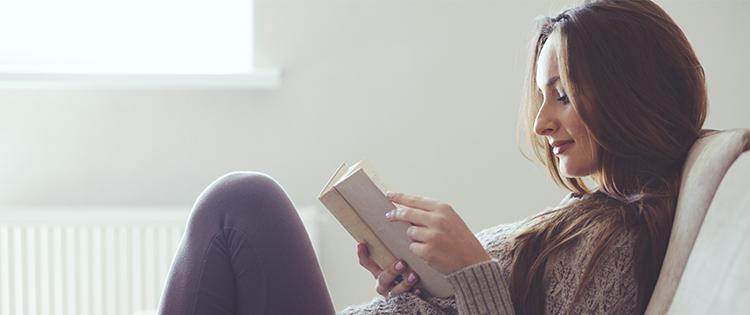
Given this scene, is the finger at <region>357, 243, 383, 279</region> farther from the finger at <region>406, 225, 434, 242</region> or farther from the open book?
the finger at <region>406, 225, 434, 242</region>

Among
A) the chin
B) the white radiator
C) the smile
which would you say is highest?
the smile

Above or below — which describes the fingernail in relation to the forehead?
below

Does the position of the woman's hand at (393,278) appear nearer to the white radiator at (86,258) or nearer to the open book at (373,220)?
the open book at (373,220)

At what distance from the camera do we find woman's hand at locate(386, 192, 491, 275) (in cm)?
131

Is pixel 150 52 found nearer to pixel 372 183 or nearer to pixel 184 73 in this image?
pixel 184 73

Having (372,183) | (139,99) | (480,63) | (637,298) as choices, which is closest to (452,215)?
(372,183)

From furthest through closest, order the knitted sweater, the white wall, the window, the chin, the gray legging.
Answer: the window < the white wall < the gray legging < the chin < the knitted sweater

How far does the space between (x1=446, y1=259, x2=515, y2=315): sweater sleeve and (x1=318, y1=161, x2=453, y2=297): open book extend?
80 mm

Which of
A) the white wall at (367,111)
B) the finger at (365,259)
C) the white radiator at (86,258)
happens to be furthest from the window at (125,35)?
the finger at (365,259)

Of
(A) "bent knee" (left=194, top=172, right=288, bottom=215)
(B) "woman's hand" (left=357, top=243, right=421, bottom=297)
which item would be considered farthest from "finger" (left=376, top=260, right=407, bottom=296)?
(A) "bent knee" (left=194, top=172, right=288, bottom=215)

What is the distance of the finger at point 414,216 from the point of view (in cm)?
133

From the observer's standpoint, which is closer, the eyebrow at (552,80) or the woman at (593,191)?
the woman at (593,191)

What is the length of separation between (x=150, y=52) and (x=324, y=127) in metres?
0.48

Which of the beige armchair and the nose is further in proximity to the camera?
the nose
